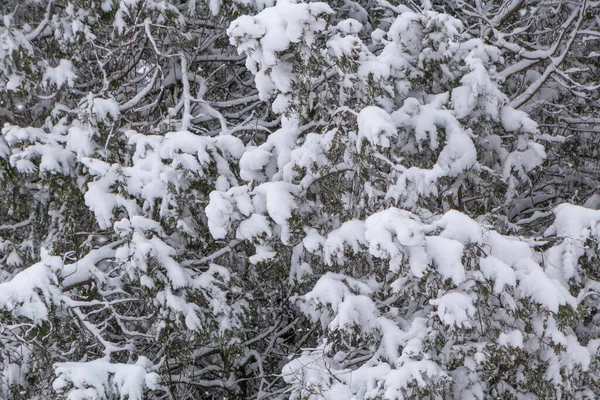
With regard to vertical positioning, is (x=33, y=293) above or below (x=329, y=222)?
below

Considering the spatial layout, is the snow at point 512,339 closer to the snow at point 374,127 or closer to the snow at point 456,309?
the snow at point 456,309

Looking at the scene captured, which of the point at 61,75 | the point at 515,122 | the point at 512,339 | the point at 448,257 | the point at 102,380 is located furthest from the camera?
the point at 61,75

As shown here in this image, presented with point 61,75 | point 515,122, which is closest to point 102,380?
point 61,75

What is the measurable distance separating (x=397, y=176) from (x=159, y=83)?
361 cm

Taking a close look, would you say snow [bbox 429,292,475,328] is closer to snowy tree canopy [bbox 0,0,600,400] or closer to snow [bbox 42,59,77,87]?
snowy tree canopy [bbox 0,0,600,400]

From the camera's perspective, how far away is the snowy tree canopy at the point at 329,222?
12.3ft

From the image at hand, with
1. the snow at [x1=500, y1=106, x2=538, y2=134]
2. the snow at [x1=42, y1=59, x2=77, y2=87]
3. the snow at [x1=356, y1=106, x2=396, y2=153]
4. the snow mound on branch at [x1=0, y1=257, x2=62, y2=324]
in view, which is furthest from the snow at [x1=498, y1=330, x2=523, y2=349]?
the snow at [x1=42, y1=59, x2=77, y2=87]

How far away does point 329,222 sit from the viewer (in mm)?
4570

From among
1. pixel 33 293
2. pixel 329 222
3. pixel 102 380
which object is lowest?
pixel 102 380

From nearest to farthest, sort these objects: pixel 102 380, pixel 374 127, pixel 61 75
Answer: pixel 374 127 < pixel 102 380 < pixel 61 75

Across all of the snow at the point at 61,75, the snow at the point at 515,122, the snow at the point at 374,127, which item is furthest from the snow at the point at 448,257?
the snow at the point at 61,75

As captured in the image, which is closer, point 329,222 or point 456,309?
point 456,309

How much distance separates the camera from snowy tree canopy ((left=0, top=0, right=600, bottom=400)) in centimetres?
375

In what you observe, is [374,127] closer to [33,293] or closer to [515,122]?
[515,122]
